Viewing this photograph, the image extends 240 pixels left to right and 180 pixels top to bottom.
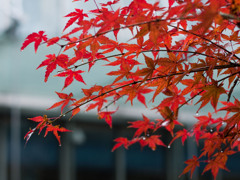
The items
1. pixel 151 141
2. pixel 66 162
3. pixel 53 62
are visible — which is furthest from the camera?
pixel 66 162

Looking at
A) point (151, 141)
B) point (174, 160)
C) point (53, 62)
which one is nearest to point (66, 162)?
point (174, 160)

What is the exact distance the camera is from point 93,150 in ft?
11.2

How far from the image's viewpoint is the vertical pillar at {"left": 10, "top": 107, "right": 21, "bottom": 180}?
3180 millimetres

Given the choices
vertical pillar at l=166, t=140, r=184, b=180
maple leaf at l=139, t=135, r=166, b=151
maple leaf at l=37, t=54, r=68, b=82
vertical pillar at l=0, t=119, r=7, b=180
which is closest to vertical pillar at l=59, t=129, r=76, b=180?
vertical pillar at l=0, t=119, r=7, b=180

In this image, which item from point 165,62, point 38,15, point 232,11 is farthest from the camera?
point 38,15

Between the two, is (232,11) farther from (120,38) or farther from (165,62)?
(120,38)

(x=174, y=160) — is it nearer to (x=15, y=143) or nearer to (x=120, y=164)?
(x=120, y=164)

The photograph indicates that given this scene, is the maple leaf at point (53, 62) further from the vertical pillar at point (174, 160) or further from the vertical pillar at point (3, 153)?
the vertical pillar at point (174, 160)

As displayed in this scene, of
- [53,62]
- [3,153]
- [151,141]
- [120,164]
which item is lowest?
[120,164]

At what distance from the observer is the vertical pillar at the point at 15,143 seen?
3.18 m

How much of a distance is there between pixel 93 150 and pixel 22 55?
124 centimetres

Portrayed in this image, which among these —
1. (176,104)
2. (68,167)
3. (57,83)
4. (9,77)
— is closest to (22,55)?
(9,77)

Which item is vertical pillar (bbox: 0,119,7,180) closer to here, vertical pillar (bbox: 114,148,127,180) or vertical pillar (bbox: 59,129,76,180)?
vertical pillar (bbox: 59,129,76,180)

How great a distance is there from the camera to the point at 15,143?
10.6 feet
